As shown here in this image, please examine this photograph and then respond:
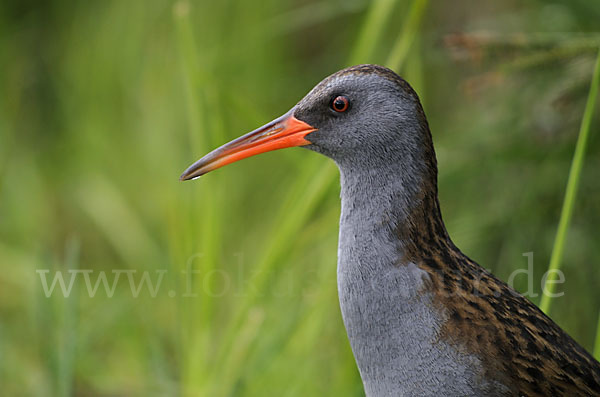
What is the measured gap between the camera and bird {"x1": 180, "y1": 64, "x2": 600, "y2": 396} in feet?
6.49

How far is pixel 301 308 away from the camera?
3.24 meters

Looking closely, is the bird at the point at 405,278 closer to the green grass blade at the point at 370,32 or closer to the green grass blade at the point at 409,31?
the green grass blade at the point at 409,31

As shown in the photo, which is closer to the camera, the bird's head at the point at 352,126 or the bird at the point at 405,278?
the bird at the point at 405,278

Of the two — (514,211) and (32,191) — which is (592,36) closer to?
(514,211)

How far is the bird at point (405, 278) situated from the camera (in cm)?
198

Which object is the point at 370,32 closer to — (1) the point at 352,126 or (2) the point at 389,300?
(1) the point at 352,126

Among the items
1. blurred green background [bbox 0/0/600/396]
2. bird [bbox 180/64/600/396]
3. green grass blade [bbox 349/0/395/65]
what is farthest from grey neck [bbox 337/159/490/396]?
green grass blade [bbox 349/0/395/65]

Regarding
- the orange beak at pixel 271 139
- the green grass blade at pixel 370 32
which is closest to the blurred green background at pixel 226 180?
the green grass blade at pixel 370 32

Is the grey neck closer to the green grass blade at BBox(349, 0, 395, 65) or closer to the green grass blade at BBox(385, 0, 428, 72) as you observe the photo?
the green grass blade at BBox(385, 0, 428, 72)

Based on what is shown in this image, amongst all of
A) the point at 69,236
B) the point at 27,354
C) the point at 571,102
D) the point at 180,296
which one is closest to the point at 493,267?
the point at 571,102

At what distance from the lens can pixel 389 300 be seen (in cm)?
204

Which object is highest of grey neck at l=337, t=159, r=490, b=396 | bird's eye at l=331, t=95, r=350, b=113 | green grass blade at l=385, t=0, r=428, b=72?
green grass blade at l=385, t=0, r=428, b=72

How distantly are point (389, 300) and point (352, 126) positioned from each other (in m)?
0.49

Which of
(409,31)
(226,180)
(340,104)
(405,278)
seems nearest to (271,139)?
(340,104)
